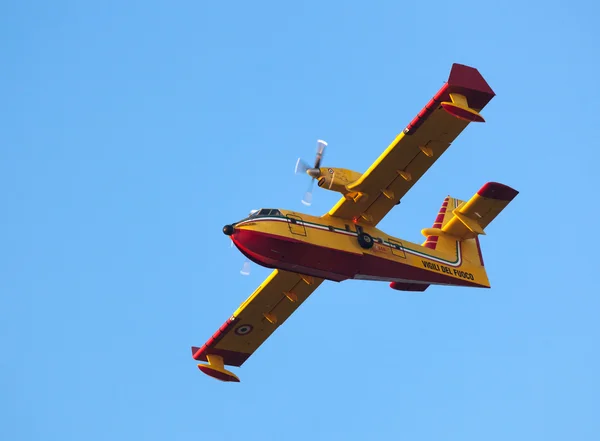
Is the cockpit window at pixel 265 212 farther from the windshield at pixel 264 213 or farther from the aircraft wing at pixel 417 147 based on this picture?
the aircraft wing at pixel 417 147

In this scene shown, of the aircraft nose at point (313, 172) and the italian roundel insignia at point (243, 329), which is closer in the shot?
the aircraft nose at point (313, 172)

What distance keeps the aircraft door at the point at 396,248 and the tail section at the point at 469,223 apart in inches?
116

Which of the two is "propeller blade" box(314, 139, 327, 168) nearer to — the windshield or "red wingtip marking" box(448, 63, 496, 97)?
the windshield

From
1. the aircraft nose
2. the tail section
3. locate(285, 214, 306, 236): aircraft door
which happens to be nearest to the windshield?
locate(285, 214, 306, 236): aircraft door

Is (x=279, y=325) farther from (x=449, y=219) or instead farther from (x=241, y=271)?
(x=449, y=219)

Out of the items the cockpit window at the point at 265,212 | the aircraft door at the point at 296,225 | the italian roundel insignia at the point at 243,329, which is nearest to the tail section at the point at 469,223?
the aircraft door at the point at 296,225

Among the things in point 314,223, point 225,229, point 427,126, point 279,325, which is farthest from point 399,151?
point 279,325

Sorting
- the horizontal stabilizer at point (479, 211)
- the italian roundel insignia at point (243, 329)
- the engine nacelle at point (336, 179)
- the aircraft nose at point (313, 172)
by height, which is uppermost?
the horizontal stabilizer at point (479, 211)

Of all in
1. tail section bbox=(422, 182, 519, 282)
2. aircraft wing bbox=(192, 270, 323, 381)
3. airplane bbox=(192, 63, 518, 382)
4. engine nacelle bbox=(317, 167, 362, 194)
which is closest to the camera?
airplane bbox=(192, 63, 518, 382)

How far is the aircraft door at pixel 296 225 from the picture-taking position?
3712cm

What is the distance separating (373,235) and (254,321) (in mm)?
6918

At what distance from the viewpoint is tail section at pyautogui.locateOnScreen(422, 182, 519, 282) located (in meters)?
40.8

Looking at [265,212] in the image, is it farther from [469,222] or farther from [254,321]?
[469,222]

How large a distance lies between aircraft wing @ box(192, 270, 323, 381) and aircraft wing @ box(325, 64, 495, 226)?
409cm
